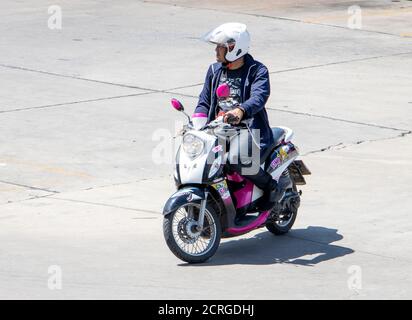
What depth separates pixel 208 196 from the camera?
9.02 meters

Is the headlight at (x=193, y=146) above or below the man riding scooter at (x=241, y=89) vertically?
below

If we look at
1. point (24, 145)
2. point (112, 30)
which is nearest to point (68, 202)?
point (24, 145)

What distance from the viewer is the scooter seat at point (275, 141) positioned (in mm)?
9359

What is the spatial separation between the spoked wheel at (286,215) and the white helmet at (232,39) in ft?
4.27

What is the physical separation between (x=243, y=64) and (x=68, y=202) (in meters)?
2.53

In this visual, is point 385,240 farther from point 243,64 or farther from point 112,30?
point 112,30

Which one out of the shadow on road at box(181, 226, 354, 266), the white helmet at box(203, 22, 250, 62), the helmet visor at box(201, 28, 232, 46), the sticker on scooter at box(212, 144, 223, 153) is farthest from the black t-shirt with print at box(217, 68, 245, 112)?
the shadow on road at box(181, 226, 354, 266)

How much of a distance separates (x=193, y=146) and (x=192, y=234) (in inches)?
26.3

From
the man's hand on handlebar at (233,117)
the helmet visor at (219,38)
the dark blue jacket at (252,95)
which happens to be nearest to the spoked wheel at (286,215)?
the dark blue jacket at (252,95)

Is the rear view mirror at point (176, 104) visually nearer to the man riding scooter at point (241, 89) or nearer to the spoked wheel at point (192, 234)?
the man riding scooter at point (241, 89)

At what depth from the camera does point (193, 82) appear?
645 inches

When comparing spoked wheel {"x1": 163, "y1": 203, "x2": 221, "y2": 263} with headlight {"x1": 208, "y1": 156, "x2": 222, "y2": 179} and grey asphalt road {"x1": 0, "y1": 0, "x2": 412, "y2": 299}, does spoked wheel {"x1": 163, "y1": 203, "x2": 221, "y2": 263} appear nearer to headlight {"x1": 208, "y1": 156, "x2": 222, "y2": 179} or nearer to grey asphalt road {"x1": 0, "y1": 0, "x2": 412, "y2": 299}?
grey asphalt road {"x1": 0, "y1": 0, "x2": 412, "y2": 299}

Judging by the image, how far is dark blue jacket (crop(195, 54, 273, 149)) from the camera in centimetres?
908

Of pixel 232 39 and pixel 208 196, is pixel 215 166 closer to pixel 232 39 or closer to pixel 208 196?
pixel 208 196
